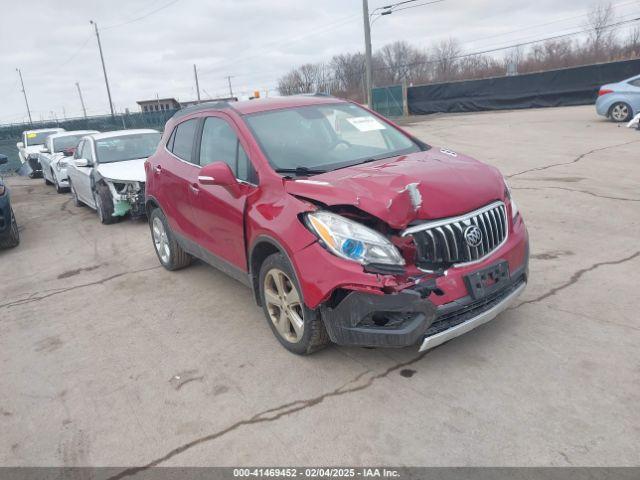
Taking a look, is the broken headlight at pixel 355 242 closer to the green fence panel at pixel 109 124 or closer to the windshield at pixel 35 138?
the windshield at pixel 35 138

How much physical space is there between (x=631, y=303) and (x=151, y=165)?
5.07 meters

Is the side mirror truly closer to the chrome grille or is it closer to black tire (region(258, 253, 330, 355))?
black tire (region(258, 253, 330, 355))

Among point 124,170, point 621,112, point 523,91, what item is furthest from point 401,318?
point 523,91

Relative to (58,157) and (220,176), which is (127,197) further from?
(58,157)

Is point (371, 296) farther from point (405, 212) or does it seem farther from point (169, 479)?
point (169, 479)

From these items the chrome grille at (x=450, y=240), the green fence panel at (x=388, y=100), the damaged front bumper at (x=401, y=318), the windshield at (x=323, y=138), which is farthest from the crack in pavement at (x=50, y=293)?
the green fence panel at (x=388, y=100)

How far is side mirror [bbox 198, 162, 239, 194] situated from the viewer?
3936 mm

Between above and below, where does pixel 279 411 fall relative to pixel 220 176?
below

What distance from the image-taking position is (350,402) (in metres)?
3.17

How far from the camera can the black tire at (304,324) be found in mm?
3422

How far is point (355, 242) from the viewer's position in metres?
3.16

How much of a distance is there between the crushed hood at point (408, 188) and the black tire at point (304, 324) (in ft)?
1.65

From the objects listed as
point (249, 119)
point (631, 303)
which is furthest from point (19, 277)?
point (631, 303)

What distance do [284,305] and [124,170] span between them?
638cm
